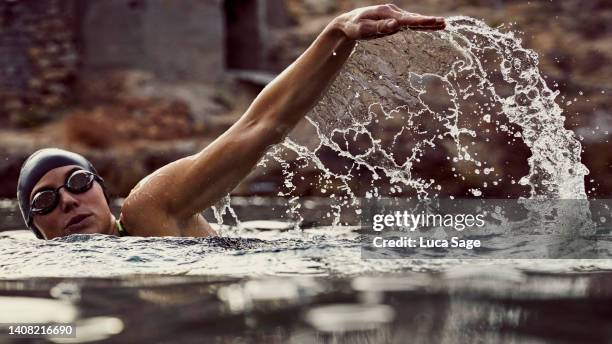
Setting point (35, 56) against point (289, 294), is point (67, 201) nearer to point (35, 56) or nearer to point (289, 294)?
point (289, 294)

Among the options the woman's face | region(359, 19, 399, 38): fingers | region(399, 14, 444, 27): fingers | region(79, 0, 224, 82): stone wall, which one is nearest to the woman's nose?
the woman's face

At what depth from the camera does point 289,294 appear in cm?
269

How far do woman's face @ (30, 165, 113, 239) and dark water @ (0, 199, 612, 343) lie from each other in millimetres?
119

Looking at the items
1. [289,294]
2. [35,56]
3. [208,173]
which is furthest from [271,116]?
[35,56]

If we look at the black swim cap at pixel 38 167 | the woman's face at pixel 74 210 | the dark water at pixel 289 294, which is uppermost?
the black swim cap at pixel 38 167

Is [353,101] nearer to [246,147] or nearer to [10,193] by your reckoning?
[246,147]

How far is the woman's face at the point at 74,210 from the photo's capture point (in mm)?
3906

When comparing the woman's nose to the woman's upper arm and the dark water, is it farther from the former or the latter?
the woman's upper arm

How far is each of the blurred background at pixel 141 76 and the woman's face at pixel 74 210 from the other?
7.70 meters

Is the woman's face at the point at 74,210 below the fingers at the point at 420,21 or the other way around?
below

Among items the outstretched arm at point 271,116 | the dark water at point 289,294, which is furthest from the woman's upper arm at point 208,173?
the dark water at point 289,294

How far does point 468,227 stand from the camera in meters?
4.55

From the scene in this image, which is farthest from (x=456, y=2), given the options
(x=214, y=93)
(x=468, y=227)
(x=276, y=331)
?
(x=276, y=331)

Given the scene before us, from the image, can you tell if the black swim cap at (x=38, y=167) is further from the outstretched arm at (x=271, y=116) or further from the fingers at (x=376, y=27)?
the fingers at (x=376, y=27)
